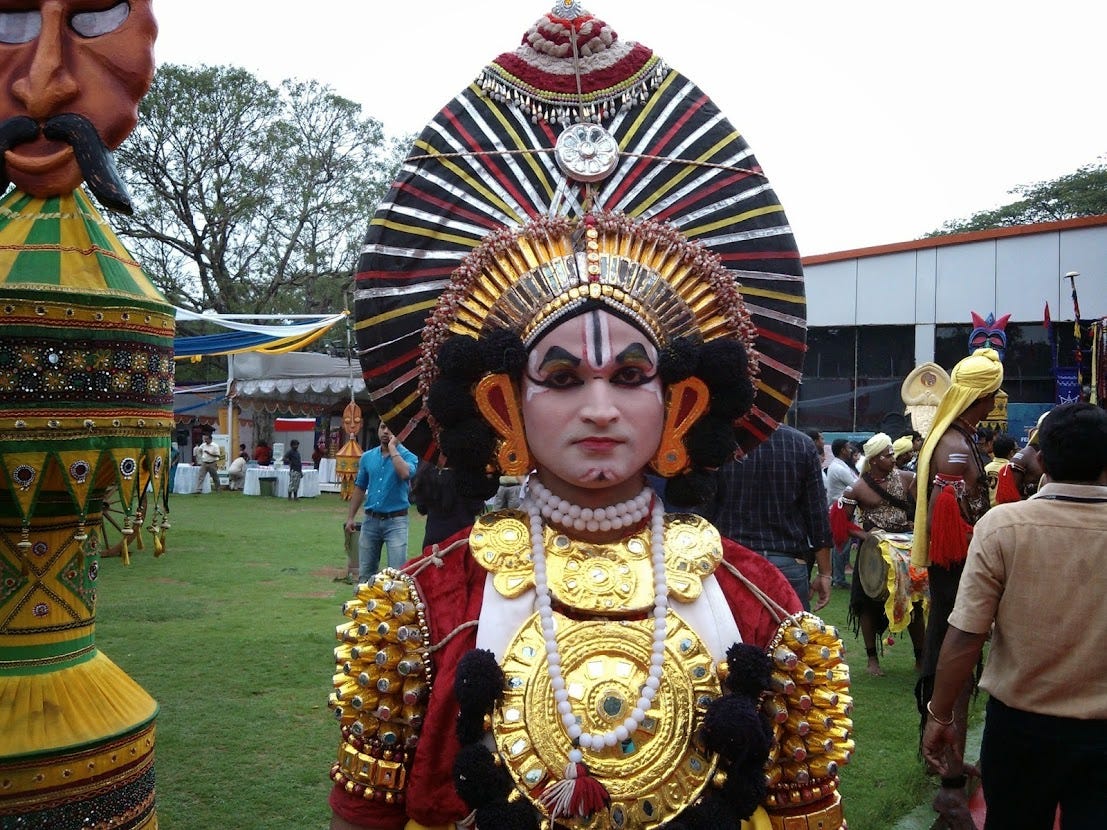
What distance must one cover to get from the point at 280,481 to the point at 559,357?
19692 millimetres

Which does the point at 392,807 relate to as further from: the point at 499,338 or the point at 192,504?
the point at 192,504

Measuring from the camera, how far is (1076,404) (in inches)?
125

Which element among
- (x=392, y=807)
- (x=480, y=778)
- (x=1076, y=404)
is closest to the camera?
(x=480, y=778)

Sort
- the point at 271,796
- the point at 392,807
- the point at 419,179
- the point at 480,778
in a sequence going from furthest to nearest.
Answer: the point at 271,796
the point at 419,179
the point at 392,807
the point at 480,778

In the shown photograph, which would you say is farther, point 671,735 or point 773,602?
point 773,602

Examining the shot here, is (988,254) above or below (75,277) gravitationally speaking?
above

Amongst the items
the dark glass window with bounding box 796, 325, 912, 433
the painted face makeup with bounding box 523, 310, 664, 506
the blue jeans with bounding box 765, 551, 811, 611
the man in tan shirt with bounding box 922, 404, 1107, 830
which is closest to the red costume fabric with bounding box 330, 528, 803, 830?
the painted face makeup with bounding box 523, 310, 664, 506

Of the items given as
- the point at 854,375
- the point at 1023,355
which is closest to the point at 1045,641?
the point at 1023,355

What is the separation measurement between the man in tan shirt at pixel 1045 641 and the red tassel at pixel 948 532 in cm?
148

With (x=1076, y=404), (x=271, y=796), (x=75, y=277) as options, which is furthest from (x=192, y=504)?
(x=1076, y=404)

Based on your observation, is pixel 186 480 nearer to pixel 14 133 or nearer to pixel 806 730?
pixel 14 133

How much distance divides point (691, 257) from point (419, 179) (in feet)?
2.35

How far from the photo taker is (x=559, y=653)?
1.95m

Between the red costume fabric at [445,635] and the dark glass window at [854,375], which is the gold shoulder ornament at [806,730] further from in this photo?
the dark glass window at [854,375]
